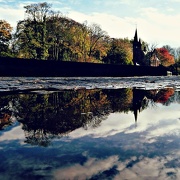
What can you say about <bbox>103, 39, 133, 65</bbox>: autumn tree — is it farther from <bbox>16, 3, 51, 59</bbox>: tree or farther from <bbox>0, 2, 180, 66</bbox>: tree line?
<bbox>16, 3, 51, 59</bbox>: tree

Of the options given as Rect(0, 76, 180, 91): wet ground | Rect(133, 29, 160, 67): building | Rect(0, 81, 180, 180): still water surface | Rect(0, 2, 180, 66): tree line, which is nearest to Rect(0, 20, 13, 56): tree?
Rect(0, 2, 180, 66): tree line

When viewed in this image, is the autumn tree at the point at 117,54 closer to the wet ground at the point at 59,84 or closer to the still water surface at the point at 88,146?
the wet ground at the point at 59,84

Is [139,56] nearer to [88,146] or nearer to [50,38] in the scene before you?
[50,38]

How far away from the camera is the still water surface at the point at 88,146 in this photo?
1.84m

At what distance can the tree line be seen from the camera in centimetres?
4028

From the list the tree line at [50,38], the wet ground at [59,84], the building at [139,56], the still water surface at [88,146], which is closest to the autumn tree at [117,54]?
the tree line at [50,38]

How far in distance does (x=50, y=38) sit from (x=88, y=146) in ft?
142

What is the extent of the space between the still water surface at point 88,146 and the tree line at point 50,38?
1450 inches

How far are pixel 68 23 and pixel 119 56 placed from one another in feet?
67.4

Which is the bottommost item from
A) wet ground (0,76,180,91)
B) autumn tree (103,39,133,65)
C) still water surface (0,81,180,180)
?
still water surface (0,81,180,180)

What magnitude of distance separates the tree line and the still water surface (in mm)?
36832

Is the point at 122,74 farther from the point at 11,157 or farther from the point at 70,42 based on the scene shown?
the point at 11,157

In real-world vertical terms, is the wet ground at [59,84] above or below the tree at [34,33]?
below

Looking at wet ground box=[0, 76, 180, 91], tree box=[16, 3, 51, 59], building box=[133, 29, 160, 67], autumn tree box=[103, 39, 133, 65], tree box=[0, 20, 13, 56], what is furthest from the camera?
building box=[133, 29, 160, 67]
